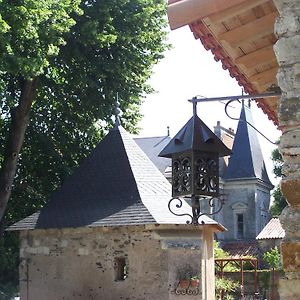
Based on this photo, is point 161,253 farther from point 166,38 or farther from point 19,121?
point 166,38

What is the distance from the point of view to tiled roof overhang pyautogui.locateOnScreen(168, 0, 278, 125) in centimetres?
432

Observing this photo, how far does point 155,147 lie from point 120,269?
2316 cm

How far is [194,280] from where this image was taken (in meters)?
14.5

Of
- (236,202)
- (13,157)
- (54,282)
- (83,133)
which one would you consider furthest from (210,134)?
(236,202)

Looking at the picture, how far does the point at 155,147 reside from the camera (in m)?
37.8

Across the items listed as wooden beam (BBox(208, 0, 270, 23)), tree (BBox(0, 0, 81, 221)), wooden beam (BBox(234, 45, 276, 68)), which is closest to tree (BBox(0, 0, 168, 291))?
tree (BBox(0, 0, 81, 221))

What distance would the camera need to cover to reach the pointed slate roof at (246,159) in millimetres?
40906

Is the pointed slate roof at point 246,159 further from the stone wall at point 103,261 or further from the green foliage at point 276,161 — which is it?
the stone wall at point 103,261

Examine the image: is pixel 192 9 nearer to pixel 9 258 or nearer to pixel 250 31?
pixel 250 31

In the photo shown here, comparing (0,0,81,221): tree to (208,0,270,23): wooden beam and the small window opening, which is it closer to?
the small window opening

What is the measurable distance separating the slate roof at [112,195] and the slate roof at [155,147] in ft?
65.6

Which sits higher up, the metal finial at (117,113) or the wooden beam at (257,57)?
the metal finial at (117,113)

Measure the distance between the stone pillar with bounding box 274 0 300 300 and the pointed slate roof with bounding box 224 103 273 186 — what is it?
3660 centimetres

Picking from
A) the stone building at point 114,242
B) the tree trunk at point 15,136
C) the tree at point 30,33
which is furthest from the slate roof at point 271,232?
the tree at point 30,33
